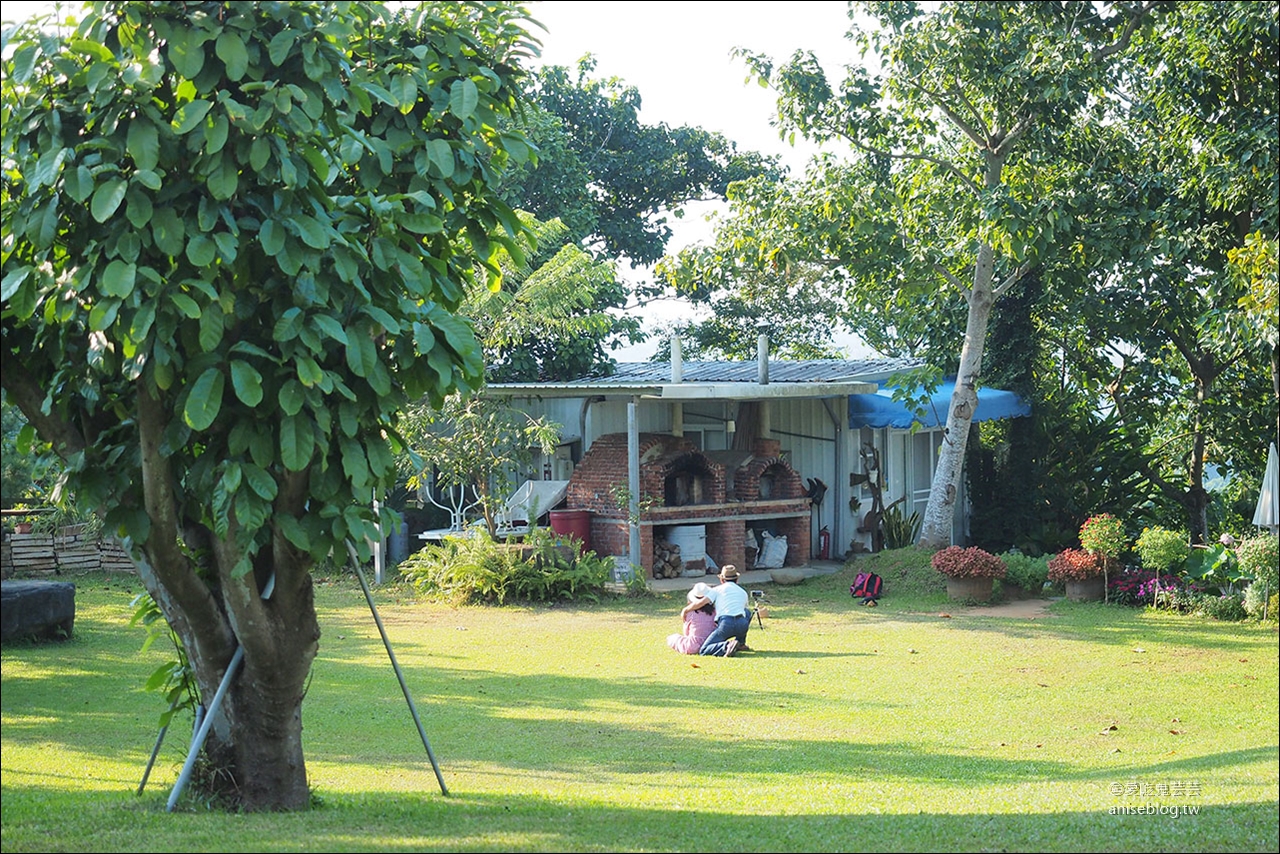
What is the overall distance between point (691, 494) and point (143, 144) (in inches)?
523

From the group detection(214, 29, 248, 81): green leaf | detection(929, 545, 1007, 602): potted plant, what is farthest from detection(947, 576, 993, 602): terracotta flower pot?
detection(214, 29, 248, 81): green leaf

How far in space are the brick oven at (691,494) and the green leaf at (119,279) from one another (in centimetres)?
1201

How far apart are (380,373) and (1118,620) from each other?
1114 centimetres

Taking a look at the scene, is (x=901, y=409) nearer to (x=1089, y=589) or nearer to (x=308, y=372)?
(x=1089, y=589)

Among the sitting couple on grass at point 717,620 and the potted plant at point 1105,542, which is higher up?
the potted plant at point 1105,542

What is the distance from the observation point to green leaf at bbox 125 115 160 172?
5.27 meters

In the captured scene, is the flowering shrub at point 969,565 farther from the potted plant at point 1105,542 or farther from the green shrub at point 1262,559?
the green shrub at point 1262,559

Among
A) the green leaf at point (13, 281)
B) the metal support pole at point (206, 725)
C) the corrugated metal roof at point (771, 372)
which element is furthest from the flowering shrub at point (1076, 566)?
the green leaf at point (13, 281)

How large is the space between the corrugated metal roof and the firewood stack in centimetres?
247

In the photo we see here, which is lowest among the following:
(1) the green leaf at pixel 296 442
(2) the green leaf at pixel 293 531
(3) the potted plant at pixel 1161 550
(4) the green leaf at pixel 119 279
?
(3) the potted plant at pixel 1161 550

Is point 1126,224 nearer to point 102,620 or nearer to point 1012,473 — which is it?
point 1012,473

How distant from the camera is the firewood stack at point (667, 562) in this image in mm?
Result: 17641

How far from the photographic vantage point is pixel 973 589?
1573 cm

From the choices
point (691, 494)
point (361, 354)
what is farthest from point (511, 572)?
point (361, 354)
